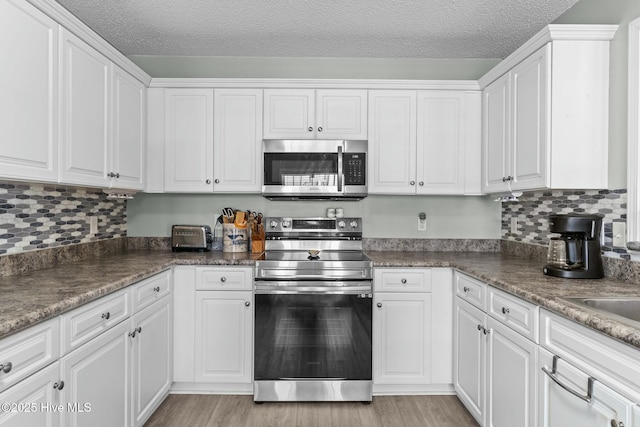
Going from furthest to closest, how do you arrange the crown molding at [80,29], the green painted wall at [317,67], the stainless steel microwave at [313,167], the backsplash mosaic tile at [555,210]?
the green painted wall at [317,67] → the stainless steel microwave at [313,167] → the backsplash mosaic tile at [555,210] → the crown molding at [80,29]

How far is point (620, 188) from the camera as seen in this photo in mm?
1887

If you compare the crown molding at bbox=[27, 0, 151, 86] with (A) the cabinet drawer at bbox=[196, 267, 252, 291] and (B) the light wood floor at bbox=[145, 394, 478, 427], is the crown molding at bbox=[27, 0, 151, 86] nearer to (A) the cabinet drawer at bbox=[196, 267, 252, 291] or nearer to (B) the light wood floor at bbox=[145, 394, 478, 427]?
(A) the cabinet drawer at bbox=[196, 267, 252, 291]

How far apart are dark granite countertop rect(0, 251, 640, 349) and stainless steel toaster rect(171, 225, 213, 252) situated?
10 cm

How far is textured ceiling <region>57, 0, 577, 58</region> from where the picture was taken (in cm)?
228

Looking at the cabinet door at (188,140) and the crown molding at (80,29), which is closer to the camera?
the crown molding at (80,29)

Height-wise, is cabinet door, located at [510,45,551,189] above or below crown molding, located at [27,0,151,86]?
below

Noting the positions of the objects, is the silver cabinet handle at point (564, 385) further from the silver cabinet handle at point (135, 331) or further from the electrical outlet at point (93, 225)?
the electrical outlet at point (93, 225)

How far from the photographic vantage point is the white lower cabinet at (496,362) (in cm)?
159

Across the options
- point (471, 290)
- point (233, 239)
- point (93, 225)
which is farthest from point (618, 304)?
point (93, 225)

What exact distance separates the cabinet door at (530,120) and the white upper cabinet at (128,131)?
2.39 m

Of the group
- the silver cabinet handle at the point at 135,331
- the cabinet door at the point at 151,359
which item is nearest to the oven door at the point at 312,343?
the cabinet door at the point at 151,359

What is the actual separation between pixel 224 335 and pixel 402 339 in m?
1.15

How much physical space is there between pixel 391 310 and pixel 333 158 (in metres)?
Result: 1.11

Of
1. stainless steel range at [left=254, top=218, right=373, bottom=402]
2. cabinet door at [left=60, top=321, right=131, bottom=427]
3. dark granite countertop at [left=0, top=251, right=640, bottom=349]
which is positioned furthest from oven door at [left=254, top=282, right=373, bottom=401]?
cabinet door at [left=60, top=321, right=131, bottom=427]
